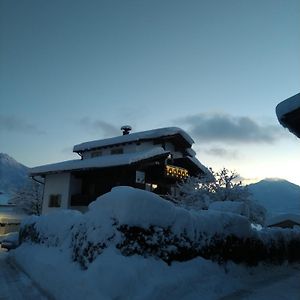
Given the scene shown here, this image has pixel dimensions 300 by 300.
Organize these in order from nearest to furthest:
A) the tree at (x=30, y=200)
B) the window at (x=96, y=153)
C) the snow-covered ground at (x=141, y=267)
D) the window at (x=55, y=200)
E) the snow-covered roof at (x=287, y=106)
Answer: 1. the snow-covered roof at (x=287, y=106)
2. the snow-covered ground at (x=141, y=267)
3. the window at (x=55, y=200)
4. the window at (x=96, y=153)
5. the tree at (x=30, y=200)

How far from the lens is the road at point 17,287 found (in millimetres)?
9125

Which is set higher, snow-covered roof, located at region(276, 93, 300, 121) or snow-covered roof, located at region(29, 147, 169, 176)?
snow-covered roof, located at region(29, 147, 169, 176)

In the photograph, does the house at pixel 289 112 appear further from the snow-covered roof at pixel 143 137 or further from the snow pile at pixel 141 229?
the snow-covered roof at pixel 143 137

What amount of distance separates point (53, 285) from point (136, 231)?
2956 mm

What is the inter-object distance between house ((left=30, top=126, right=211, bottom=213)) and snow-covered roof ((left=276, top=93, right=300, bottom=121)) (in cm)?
1880

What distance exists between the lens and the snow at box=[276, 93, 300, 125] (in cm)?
731

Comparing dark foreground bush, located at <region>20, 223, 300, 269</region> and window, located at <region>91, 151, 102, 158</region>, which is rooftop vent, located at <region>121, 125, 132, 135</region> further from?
dark foreground bush, located at <region>20, 223, 300, 269</region>

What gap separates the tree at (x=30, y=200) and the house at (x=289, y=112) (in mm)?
43577

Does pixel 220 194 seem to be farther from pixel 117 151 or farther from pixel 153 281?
pixel 153 281

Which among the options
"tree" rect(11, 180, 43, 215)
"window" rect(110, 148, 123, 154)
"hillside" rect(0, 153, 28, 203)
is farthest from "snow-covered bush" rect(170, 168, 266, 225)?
"hillside" rect(0, 153, 28, 203)

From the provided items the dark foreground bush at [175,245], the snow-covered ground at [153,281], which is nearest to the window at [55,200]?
the dark foreground bush at [175,245]

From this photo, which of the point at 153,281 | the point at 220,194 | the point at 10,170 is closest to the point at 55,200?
the point at 220,194

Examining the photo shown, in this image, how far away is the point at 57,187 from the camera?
31672 mm

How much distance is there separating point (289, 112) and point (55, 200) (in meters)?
27.3
